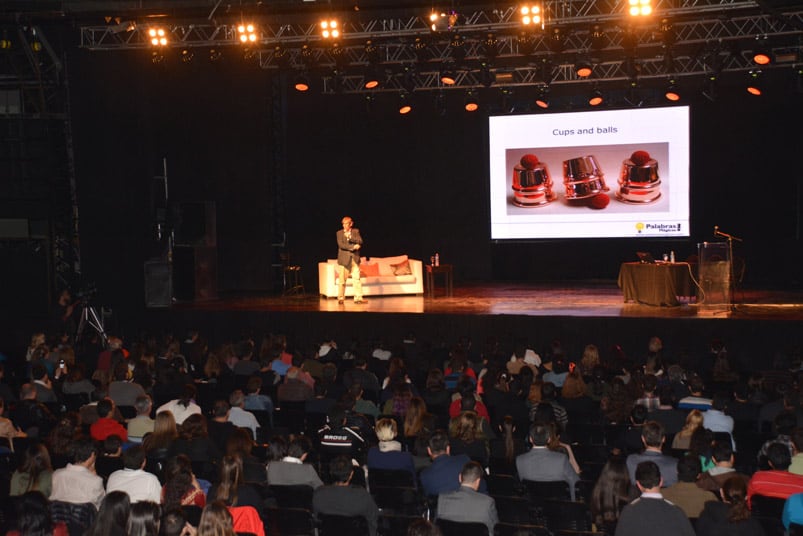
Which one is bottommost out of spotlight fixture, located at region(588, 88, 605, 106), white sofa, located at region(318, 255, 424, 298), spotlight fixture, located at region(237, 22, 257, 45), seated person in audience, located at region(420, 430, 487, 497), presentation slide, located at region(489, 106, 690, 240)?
seated person in audience, located at region(420, 430, 487, 497)

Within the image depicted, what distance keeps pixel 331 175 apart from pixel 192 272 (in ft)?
13.7

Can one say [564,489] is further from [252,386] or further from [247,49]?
[247,49]

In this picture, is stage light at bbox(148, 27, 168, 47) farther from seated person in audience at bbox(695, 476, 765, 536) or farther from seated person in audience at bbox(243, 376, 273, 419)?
seated person in audience at bbox(695, 476, 765, 536)

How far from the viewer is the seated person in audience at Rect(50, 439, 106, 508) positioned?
6.19 metres

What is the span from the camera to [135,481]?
243 inches

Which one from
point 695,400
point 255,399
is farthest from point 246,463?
point 695,400

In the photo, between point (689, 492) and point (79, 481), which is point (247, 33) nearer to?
point (79, 481)

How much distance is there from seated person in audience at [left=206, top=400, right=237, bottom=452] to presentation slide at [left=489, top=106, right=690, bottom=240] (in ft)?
38.7

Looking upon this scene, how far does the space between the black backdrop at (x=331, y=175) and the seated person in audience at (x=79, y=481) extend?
994cm

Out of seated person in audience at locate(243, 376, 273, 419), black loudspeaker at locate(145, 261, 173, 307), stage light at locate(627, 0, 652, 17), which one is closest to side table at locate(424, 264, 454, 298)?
black loudspeaker at locate(145, 261, 173, 307)

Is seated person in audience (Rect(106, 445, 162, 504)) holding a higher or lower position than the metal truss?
lower

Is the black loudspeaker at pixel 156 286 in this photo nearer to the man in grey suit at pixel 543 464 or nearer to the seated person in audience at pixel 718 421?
the seated person in audience at pixel 718 421

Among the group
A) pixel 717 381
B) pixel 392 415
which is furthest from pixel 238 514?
pixel 717 381

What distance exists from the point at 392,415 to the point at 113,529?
3959mm
